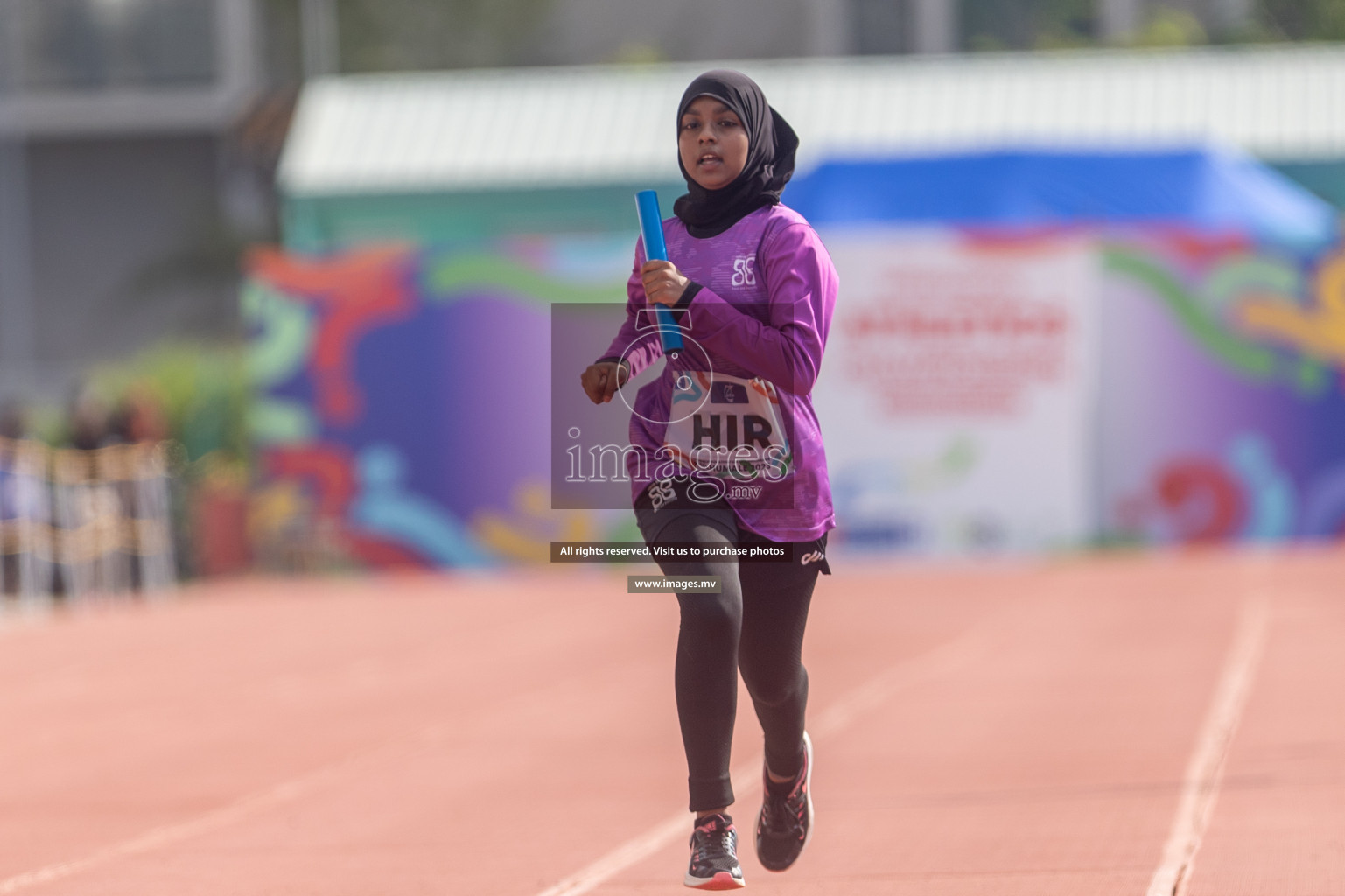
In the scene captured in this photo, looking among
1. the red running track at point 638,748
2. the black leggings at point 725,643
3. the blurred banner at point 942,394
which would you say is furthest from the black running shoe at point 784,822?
the blurred banner at point 942,394

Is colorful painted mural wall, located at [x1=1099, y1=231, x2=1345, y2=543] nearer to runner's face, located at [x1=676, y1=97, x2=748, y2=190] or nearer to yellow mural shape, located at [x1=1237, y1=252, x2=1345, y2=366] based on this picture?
yellow mural shape, located at [x1=1237, y1=252, x2=1345, y2=366]

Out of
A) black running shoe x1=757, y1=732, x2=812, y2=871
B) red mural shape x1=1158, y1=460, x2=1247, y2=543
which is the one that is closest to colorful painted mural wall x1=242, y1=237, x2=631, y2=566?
red mural shape x1=1158, y1=460, x2=1247, y2=543

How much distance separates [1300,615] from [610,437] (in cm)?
910

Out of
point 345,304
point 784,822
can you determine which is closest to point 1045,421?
point 345,304

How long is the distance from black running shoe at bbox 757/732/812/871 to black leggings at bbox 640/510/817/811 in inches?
9.0

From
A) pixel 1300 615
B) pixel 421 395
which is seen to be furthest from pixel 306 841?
pixel 421 395

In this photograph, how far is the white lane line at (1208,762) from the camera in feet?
19.0

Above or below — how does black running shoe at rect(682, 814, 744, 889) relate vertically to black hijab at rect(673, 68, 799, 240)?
below

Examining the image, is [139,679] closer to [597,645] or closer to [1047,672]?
[597,645]

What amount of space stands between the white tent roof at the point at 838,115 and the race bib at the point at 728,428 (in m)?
21.9

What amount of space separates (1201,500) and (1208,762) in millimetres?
10712

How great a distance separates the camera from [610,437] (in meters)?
5.08

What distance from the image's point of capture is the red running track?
6133 mm

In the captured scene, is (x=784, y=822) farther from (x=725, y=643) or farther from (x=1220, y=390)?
(x=1220, y=390)
